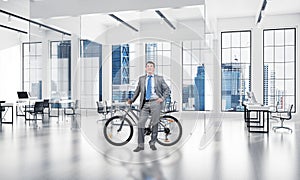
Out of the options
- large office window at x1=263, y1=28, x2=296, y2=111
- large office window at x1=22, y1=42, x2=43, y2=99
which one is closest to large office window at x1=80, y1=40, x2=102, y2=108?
large office window at x1=22, y1=42, x2=43, y2=99

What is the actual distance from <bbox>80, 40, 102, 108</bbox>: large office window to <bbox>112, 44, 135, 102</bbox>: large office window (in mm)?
808

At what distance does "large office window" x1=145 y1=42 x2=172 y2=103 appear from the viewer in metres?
9.28

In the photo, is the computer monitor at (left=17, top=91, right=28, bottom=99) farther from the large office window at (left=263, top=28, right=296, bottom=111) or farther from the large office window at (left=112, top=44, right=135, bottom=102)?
the large office window at (left=263, top=28, right=296, bottom=111)

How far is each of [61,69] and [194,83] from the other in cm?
449

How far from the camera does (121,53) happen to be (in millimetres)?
7949

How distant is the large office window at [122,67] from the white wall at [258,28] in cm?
446

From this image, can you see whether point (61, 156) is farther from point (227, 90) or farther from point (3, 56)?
point (3, 56)

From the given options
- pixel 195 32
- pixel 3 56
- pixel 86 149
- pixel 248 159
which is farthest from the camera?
pixel 3 56

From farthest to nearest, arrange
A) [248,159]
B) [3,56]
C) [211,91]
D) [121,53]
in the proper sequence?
[3,56]
[211,91]
[121,53]
[248,159]

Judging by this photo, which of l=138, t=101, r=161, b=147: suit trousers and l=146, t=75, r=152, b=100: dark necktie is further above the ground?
l=146, t=75, r=152, b=100: dark necktie

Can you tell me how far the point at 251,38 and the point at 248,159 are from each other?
7.76 meters

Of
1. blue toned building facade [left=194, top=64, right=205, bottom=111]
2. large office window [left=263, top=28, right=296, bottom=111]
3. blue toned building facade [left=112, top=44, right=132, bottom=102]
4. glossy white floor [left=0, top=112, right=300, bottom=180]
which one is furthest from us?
large office window [left=263, top=28, right=296, bottom=111]

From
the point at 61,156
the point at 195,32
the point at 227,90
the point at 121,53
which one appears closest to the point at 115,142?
the point at 61,156

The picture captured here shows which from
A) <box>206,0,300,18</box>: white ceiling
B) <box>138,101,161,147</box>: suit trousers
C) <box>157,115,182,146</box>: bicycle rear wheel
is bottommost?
<box>157,115,182,146</box>: bicycle rear wheel
